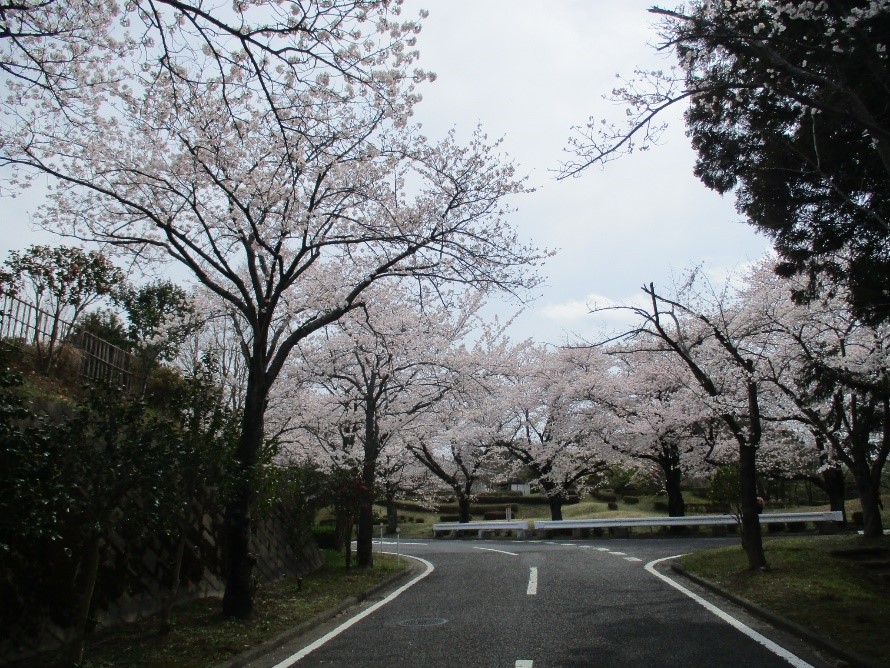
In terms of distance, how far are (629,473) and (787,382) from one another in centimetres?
3018

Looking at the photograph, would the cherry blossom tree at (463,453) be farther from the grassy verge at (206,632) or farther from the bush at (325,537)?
the grassy verge at (206,632)

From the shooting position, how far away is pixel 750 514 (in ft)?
38.6

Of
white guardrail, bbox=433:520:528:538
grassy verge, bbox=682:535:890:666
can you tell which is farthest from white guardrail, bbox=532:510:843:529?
grassy verge, bbox=682:535:890:666

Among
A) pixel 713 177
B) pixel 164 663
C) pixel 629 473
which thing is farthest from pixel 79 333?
pixel 629 473

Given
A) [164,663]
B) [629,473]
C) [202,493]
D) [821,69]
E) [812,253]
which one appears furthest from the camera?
[629,473]

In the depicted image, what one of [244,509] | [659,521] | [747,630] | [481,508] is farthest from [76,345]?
[481,508]

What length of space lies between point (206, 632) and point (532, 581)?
240 inches

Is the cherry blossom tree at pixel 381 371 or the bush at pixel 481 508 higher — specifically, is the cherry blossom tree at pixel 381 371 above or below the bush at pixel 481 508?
above

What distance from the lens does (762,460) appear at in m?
24.3

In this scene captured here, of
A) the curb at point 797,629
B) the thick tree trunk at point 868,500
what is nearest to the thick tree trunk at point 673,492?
the thick tree trunk at point 868,500

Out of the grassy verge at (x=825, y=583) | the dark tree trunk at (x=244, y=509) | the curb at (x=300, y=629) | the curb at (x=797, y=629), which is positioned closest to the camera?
the curb at (x=797, y=629)

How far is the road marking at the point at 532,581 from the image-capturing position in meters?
10.4

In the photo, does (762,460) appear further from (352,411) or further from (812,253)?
(812,253)

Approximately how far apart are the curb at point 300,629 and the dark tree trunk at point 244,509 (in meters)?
0.95
